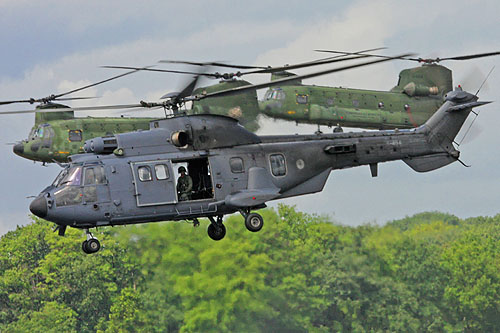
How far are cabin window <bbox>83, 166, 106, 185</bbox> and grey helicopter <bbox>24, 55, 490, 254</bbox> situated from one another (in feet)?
0.04

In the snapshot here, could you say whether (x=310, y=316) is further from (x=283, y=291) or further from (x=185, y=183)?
(x=185, y=183)

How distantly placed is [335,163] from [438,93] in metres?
22.6

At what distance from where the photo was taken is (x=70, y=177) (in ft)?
96.0

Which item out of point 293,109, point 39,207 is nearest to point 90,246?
point 39,207

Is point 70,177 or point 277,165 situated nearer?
point 70,177

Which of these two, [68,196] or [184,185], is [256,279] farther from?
[68,196]

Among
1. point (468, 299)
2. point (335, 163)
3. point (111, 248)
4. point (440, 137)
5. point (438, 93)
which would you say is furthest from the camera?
point (468, 299)

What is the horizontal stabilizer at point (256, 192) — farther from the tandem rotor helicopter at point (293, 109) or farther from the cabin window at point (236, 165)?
the tandem rotor helicopter at point (293, 109)

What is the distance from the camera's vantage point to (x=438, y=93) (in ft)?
176

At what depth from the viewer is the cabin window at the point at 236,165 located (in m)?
30.6

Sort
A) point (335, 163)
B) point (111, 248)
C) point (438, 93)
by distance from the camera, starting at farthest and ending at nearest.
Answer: point (111, 248) → point (438, 93) → point (335, 163)

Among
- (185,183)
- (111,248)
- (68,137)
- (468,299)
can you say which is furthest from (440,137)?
(468,299)

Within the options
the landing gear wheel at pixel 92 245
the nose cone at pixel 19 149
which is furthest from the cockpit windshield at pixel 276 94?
the landing gear wheel at pixel 92 245

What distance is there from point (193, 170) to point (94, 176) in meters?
3.15
